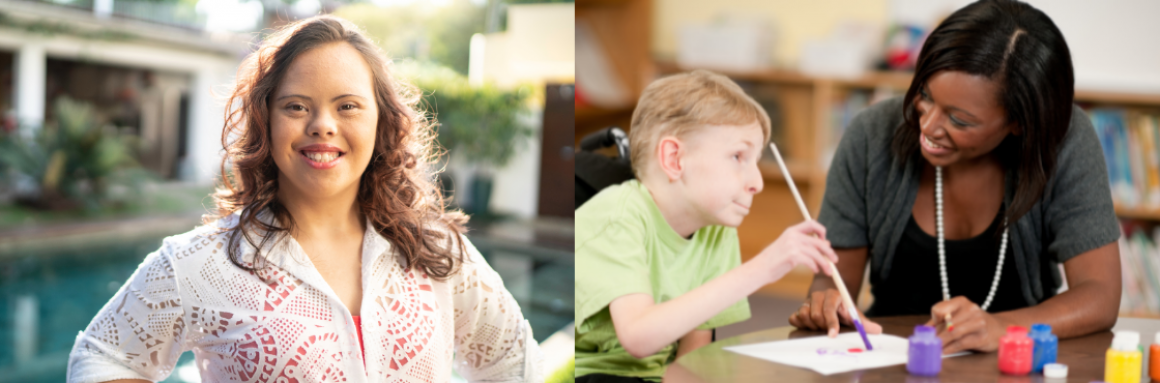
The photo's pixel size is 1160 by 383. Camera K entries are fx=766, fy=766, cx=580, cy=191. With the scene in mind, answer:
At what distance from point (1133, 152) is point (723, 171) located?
8.23 feet

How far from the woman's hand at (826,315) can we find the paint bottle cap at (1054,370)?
9.0 inches

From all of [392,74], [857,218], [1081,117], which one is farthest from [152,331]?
[1081,117]

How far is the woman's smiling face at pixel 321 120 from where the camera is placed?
0.76m

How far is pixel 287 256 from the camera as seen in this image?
0.80 m

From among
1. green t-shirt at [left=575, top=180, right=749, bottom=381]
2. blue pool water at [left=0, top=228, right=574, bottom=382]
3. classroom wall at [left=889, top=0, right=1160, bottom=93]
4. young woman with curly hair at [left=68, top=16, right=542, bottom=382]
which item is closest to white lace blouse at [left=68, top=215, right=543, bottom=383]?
young woman with curly hair at [left=68, top=16, right=542, bottom=382]

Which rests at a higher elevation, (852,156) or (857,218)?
(852,156)

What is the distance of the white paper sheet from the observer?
1.12 metres

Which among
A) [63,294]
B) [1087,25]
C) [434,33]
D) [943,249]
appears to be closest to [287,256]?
[943,249]

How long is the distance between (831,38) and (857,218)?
7.47 ft

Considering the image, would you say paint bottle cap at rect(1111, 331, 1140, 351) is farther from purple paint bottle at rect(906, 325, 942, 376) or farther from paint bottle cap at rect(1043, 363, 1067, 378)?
purple paint bottle at rect(906, 325, 942, 376)

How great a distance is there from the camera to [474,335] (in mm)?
999

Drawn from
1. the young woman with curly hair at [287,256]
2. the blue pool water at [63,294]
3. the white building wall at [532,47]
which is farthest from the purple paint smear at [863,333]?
the blue pool water at [63,294]

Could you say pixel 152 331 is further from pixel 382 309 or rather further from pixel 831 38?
pixel 831 38

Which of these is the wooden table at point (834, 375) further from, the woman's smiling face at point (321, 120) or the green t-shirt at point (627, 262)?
the woman's smiling face at point (321, 120)
